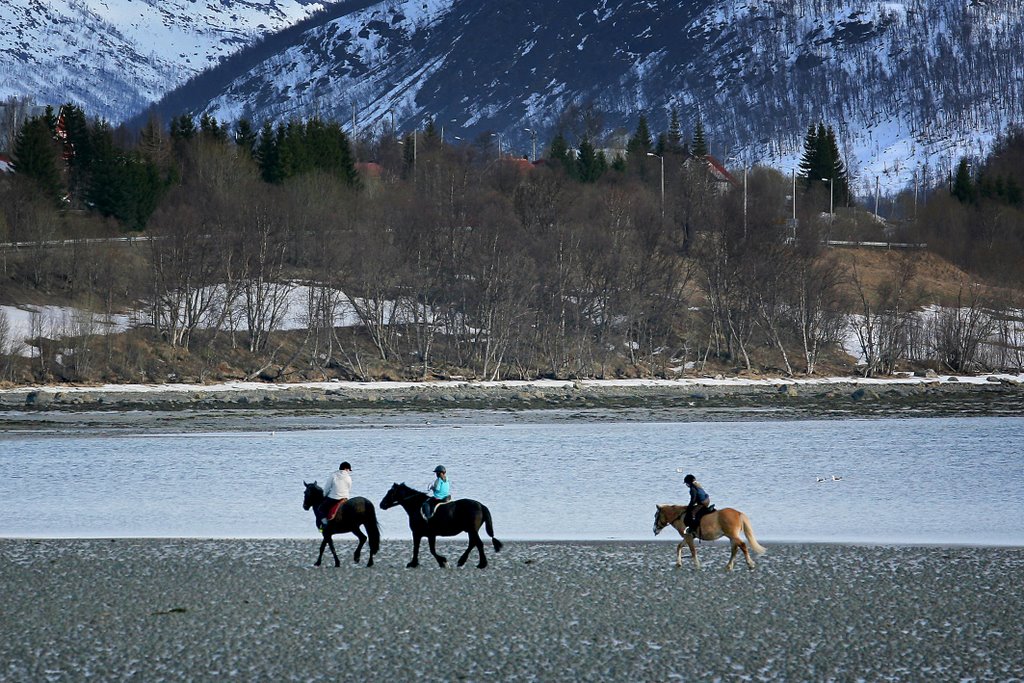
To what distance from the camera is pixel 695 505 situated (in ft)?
37.4

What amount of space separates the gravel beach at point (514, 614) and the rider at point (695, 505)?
59 cm

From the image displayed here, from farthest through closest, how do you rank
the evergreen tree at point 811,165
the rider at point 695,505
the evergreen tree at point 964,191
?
the evergreen tree at point 811,165 → the evergreen tree at point 964,191 → the rider at point 695,505

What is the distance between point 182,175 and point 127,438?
47330 millimetres

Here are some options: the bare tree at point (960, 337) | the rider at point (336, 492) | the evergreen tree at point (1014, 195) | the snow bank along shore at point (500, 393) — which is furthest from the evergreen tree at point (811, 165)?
the rider at point (336, 492)

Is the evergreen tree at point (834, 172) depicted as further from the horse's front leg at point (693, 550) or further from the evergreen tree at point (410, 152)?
the horse's front leg at point (693, 550)

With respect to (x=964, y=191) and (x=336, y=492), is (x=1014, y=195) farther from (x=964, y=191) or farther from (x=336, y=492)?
(x=336, y=492)

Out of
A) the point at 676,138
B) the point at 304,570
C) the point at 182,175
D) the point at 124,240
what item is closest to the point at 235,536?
the point at 304,570

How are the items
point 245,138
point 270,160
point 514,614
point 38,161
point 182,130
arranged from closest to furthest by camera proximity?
point 514,614 → point 38,161 → point 270,160 → point 245,138 → point 182,130

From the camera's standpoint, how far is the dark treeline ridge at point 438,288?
1921 inches

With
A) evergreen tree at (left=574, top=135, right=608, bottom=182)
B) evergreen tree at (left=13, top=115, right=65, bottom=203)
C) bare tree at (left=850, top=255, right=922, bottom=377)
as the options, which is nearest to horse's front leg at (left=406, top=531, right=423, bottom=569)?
bare tree at (left=850, top=255, right=922, bottom=377)

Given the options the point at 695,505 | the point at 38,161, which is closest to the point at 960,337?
the point at 695,505

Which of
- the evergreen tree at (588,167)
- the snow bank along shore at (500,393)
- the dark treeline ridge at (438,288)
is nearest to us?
the snow bank along shore at (500,393)

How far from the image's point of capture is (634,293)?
5259 centimetres

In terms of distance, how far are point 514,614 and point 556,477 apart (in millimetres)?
9022
